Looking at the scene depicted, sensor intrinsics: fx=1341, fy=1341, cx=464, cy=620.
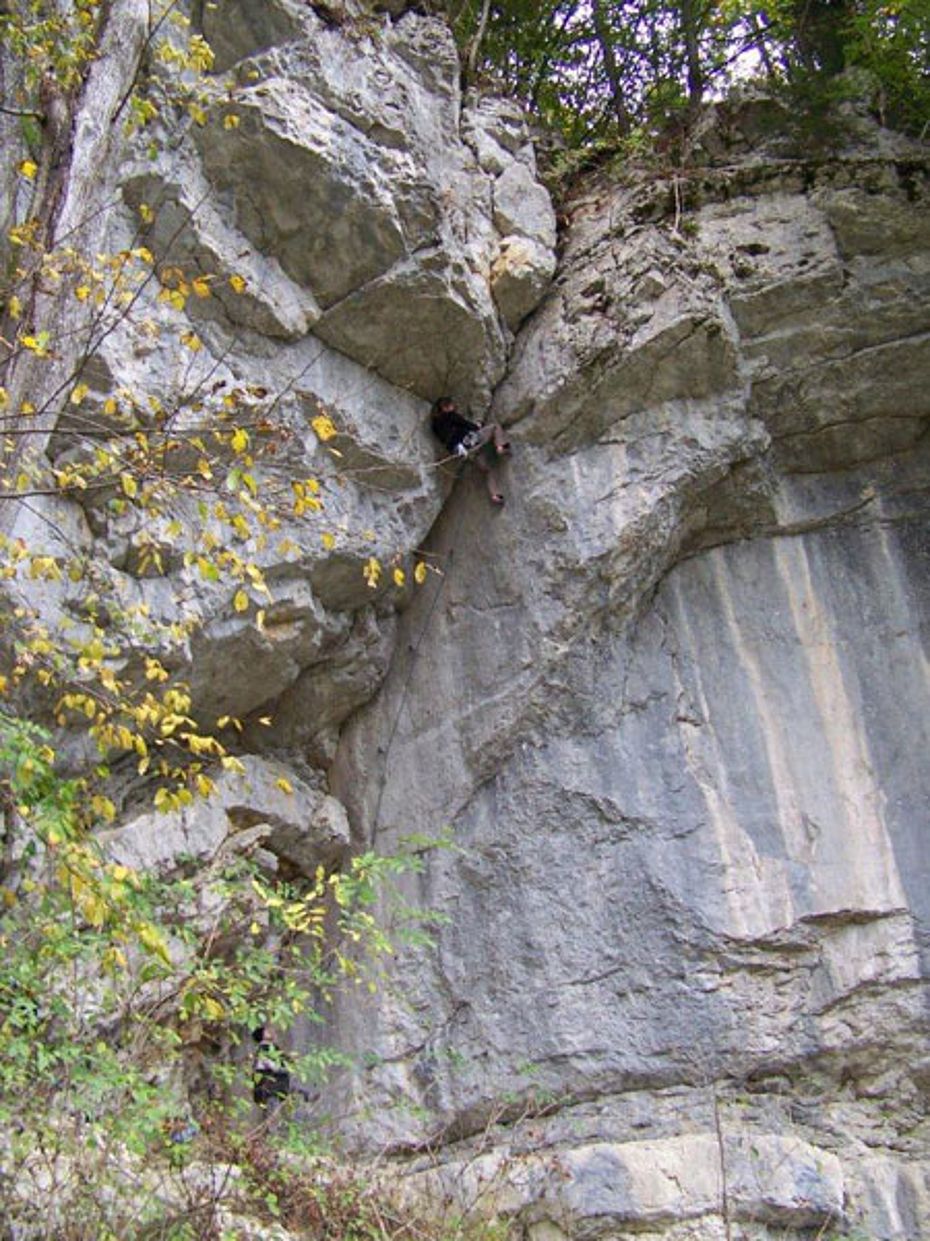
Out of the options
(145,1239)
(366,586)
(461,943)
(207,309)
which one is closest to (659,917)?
(461,943)

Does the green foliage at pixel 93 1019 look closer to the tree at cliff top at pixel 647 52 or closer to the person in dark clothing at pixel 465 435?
the person in dark clothing at pixel 465 435

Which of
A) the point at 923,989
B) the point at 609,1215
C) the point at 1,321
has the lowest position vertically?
the point at 609,1215

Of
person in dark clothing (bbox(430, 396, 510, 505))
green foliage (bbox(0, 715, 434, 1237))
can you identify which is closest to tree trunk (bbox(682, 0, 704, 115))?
person in dark clothing (bbox(430, 396, 510, 505))

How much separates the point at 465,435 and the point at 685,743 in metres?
2.60

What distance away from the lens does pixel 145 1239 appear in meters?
5.63

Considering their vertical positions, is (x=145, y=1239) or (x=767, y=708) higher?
(x=767, y=708)

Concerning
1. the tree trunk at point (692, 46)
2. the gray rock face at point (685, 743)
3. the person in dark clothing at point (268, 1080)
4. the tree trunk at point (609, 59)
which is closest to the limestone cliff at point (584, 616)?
the gray rock face at point (685, 743)

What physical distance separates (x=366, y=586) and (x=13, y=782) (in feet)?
15.0

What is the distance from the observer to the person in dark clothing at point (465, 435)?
927 cm

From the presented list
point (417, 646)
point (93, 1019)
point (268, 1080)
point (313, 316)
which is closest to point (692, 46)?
point (313, 316)

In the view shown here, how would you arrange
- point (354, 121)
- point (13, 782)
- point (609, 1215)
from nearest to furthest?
point (13, 782) → point (609, 1215) → point (354, 121)

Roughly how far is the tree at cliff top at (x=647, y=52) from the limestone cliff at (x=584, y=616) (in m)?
0.82

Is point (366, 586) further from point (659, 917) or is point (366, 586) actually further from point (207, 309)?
point (659, 917)

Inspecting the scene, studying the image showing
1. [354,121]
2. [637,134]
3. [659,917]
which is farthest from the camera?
[637,134]
